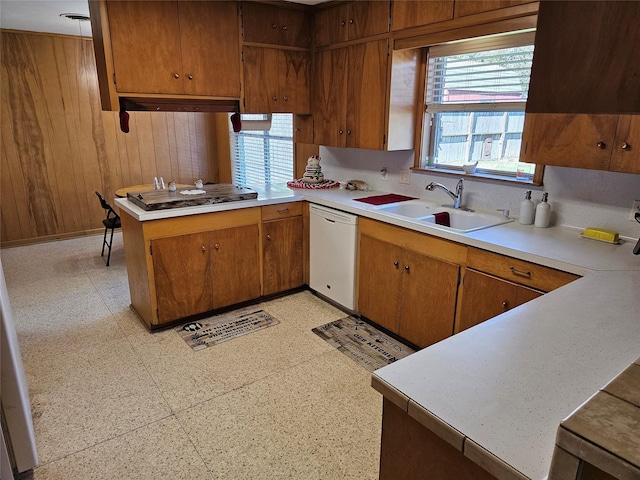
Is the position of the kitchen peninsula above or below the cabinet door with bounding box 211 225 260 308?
above

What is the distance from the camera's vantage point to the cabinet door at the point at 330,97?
3508mm

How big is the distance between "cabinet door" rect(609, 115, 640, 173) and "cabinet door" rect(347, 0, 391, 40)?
5.75ft

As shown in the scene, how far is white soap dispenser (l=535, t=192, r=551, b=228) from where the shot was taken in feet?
8.18

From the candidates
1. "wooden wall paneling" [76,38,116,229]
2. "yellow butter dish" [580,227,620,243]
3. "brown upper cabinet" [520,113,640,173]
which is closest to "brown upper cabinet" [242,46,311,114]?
"brown upper cabinet" [520,113,640,173]

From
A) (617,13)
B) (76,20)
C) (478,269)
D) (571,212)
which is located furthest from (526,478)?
(76,20)

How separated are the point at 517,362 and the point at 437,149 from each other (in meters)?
2.42

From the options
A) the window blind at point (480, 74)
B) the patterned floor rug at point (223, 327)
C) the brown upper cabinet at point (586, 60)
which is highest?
the window blind at point (480, 74)

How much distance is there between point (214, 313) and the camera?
3404 mm

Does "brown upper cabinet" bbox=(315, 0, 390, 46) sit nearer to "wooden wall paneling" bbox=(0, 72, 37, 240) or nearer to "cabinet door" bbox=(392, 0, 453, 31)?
"cabinet door" bbox=(392, 0, 453, 31)

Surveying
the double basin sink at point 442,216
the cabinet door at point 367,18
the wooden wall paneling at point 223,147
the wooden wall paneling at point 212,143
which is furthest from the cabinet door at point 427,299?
the wooden wall paneling at point 212,143

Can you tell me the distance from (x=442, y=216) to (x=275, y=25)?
2.11m

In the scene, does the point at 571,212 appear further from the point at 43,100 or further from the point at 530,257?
the point at 43,100

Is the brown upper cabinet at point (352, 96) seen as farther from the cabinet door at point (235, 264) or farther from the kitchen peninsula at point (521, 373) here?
the kitchen peninsula at point (521, 373)

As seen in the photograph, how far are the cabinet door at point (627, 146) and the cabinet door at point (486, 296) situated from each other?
2.27ft
